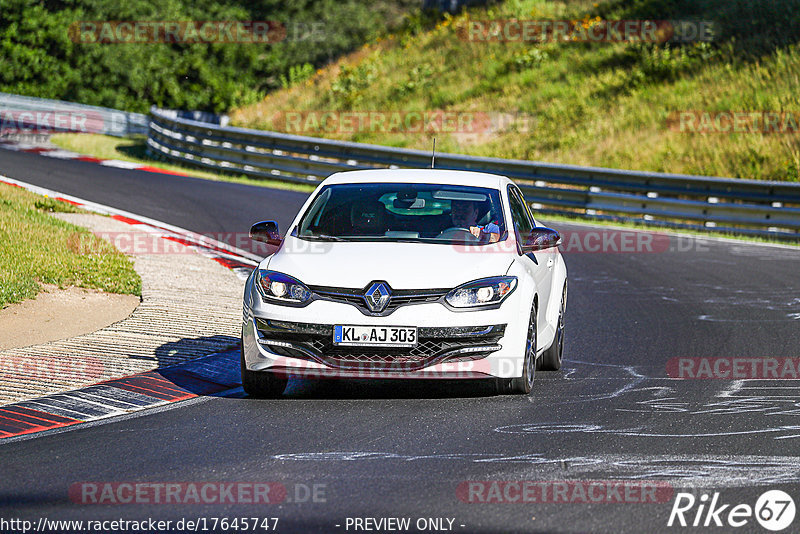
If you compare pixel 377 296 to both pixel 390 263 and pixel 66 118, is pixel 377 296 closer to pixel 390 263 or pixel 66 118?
pixel 390 263

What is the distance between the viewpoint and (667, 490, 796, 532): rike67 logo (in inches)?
201

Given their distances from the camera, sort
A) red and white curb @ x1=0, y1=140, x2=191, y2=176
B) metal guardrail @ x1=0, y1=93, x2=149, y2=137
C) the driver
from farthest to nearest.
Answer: metal guardrail @ x1=0, y1=93, x2=149, y2=137 < red and white curb @ x1=0, y1=140, x2=191, y2=176 < the driver

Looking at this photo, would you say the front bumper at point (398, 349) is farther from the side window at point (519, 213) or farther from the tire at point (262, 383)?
the side window at point (519, 213)

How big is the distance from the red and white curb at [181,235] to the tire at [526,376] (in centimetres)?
577

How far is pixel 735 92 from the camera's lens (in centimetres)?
2881

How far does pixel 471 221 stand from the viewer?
340 inches

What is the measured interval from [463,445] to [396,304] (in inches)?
49.5

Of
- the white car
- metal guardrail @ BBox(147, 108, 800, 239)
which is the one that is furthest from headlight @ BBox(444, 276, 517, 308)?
metal guardrail @ BBox(147, 108, 800, 239)

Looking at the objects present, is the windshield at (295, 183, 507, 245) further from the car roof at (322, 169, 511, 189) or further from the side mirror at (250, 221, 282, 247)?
the side mirror at (250, 221, 282, 247)

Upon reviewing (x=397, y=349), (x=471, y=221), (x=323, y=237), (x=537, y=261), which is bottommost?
(x=397, y=349)

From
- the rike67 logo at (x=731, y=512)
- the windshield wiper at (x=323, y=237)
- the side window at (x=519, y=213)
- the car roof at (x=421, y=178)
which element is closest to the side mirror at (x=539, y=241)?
the side window at (x=519, y=213)

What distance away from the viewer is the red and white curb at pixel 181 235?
14430mm

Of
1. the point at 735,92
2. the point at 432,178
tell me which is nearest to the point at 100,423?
the point at 432,178

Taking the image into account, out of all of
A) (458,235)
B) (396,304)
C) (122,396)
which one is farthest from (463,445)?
(122,396)
